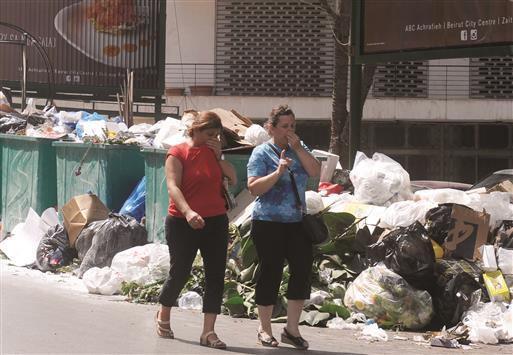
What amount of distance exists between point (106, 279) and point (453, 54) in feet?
14.8

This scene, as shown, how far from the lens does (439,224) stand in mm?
8680

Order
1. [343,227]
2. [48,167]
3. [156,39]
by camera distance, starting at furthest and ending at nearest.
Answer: [156,39] < [48,167] < [343,227]

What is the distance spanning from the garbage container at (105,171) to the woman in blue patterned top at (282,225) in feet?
15.9

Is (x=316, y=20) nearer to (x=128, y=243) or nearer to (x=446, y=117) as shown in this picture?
(x=446, y=117)

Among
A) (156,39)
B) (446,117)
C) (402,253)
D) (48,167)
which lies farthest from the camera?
(446,117)

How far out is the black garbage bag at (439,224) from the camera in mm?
8664

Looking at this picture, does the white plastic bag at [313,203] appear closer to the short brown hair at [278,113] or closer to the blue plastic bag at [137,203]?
the short brown hair at [278,113]

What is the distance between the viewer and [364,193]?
9.66 metres

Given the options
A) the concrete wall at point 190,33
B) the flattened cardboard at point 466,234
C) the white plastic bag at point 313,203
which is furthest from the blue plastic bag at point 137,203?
the concrete wall at point 190,33

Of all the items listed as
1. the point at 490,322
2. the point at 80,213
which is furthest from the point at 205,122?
the point at 80,213

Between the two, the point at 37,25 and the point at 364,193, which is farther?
the point at 37,25

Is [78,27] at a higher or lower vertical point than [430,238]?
higher

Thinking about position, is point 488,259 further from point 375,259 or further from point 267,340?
point 267,340

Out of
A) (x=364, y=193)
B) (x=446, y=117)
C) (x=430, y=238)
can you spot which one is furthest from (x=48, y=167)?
(x=446, y=117)
